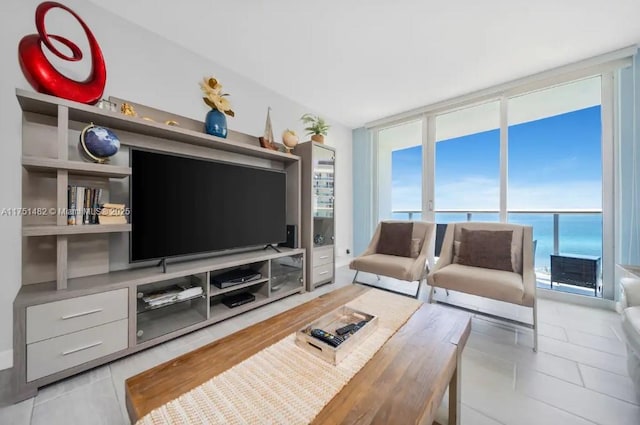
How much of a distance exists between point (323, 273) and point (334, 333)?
181 cm

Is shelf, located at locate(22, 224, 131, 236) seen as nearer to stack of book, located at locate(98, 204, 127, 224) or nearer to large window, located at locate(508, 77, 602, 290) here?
stack of book, located at locate(98, 204, 127, 224)

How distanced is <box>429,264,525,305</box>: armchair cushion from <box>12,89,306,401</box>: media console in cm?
173

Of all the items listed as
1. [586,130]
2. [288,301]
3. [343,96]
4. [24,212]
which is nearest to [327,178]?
[343,96]

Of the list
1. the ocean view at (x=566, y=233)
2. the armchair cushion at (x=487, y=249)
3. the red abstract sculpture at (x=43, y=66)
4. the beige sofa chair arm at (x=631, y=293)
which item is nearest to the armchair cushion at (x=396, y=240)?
the armchair cushion at (x=487, y=249)

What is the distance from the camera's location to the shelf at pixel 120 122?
131 cm

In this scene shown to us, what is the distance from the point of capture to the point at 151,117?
196cm

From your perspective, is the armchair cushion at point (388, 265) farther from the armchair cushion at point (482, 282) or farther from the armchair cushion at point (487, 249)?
the armchair cushion at point (487, 249)

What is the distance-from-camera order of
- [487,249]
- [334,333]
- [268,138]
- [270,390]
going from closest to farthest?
[270,390], [334,333], [487,249], [268,138]

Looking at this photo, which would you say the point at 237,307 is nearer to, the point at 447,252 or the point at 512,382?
the point at 512,382

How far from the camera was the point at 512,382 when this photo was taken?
131 cm


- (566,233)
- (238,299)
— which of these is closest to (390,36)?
(238,299)

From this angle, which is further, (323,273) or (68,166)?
(323,273)

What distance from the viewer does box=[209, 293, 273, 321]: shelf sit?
6.44ft

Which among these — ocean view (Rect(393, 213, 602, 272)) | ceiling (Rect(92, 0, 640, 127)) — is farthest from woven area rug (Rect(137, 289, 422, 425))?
ocean view (Rect(393, 213, 602, 272))
